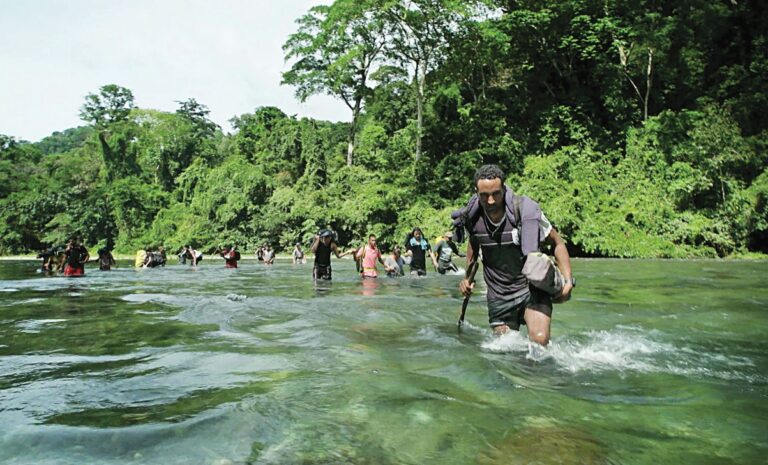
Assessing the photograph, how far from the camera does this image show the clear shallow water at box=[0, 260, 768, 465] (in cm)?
273

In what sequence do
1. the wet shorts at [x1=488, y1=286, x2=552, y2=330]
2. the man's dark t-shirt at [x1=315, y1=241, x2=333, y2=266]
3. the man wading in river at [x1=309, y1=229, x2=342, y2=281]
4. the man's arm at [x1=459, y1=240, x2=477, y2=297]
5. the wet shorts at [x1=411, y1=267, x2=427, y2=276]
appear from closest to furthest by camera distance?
the wet shorts at [x1=488, y1=286, x2=552, y2=330] → the man's arm at [x1=459, y1=240, x2=477, y2=297] → the man wading in river at [x1=309, y1=229, x2=342, y2=281] → the man's dark t-shirt at [x1=315, y1=241, x2=333, y2=266] → the wet shorts at [x1=411, y1=267, x2=427, y2=276]

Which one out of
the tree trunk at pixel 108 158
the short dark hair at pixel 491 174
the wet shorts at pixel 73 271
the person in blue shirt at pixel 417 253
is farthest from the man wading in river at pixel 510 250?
the tree trunk at pixel 108 158

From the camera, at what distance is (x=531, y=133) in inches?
1224

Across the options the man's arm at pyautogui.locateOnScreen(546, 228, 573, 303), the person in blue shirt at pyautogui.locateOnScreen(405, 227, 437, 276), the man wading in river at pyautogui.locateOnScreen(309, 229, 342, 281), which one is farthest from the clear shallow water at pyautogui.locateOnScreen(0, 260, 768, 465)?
the person in blue shirt at pyautogui.locateOnScreen(405, 227, 437, 276)

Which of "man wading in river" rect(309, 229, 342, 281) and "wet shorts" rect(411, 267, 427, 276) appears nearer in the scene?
"man wading in river" rect(309, 229, 342, 281)

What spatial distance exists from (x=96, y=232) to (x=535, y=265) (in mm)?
47514

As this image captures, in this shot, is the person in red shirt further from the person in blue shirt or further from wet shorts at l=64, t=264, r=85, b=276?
the person in blue shirt

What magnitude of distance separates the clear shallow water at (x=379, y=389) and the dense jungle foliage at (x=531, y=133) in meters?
19.4

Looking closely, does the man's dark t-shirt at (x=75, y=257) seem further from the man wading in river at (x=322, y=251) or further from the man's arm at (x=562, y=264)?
the man's arm at (x=562, y=264)

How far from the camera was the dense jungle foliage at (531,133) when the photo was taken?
24953 millimetres

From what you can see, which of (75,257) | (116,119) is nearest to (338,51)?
(75,257)

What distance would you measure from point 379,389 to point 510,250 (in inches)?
69.6

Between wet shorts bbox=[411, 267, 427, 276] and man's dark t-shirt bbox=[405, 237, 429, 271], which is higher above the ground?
man's dark t-shirt bbox=[405, 237, 429, 271]

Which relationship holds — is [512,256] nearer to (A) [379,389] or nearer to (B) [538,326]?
(B) [538,326]
